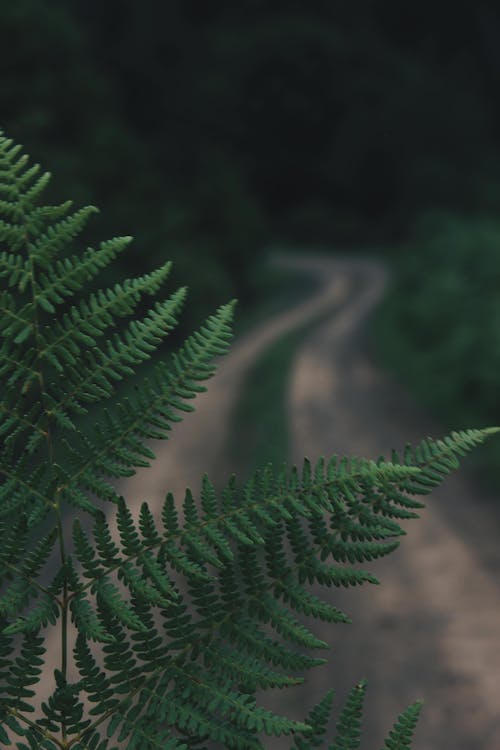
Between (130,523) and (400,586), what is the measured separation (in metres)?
6.86

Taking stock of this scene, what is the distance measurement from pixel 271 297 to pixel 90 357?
2519 centimetres

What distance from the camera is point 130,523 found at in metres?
1.12

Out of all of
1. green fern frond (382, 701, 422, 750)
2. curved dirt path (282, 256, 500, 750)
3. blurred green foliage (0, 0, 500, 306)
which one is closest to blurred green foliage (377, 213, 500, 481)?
curved dirt path (282, 256, 500, 750)

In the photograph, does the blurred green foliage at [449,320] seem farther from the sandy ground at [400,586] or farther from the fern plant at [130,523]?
the fern plant at [130,523]

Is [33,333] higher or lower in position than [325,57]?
lower

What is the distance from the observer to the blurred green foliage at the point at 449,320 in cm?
1213

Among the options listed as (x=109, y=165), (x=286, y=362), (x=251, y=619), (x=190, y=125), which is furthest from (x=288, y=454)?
(x=190, y=125)

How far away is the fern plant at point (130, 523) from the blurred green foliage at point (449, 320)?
363 inches

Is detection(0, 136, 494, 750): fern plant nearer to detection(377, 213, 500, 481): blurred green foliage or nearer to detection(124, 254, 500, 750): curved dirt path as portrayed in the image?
detection(124, 254, 500, 750): curved dirt path

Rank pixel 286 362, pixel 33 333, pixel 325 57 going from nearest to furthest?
pixel 33 333 < pixel 286 362 < pixel 325 57

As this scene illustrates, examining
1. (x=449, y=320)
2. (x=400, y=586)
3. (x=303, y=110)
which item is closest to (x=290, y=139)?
(x=303, y=110)

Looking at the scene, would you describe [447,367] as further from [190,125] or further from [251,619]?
[190,125]

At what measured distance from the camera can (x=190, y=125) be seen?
35.8m

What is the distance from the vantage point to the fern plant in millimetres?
1067
